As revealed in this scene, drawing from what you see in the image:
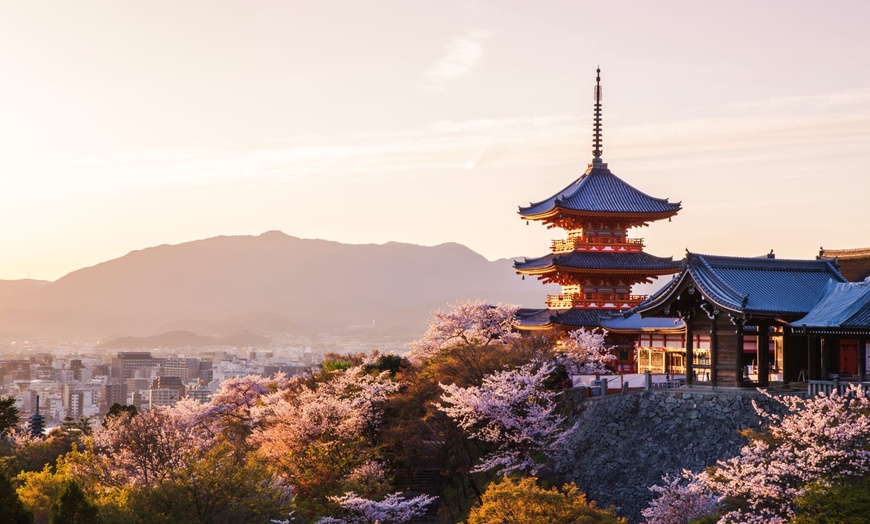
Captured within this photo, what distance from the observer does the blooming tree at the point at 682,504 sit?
2934cm

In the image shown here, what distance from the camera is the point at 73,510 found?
3111 cm

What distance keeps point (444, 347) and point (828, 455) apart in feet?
90.9

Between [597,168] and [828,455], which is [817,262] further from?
[597,168]

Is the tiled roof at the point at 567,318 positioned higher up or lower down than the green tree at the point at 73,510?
higher up

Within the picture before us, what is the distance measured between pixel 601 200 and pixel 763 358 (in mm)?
21393

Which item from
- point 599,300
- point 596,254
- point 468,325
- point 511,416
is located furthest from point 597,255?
point 511,416

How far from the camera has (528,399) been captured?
130ft

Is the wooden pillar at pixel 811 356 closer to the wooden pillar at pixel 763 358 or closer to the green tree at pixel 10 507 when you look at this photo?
the wooden pillar at pixel 763 358

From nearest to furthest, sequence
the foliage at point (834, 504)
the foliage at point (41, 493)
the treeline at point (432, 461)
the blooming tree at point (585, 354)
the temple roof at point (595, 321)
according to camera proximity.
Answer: the foliage at point (834, 504) → the treeline at point (432, 461) → the foliage at point (41, 493) → the blooming tree at point (585, 354) → the temple roof at point (595, 321)

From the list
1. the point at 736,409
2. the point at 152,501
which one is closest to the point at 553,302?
the point at 736,409

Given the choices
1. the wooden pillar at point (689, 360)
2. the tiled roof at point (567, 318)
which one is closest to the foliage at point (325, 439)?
the tiled roof at point (567, 318)

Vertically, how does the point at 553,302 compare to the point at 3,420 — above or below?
above

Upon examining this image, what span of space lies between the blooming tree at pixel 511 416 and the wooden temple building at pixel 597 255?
13030 mm

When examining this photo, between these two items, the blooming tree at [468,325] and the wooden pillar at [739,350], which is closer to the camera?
the wooden pillar at [739,350]
